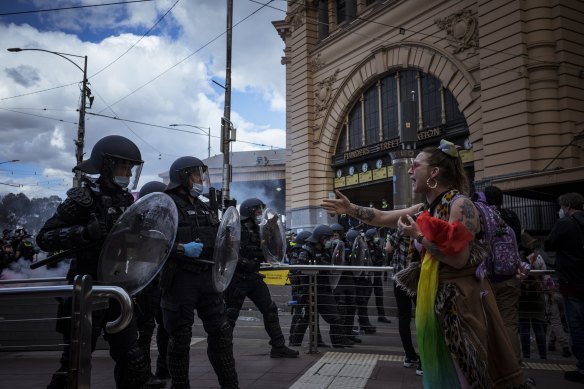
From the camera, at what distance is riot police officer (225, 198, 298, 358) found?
6.00m

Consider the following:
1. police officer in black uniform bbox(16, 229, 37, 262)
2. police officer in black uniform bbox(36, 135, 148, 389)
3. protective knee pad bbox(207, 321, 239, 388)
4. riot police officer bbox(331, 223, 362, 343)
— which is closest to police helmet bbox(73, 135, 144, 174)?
police officer in black uniform bbox(36, 135, 148, 389)

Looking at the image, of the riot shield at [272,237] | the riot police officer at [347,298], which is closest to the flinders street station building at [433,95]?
the riot police officer at [347,298]

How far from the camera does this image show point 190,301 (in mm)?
3938

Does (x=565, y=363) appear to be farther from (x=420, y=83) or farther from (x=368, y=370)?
(x=420, y=83)

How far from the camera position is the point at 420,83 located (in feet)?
65.7

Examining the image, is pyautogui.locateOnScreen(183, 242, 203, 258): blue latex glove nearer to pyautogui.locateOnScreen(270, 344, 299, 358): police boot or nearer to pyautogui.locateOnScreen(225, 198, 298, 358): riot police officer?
pyautogui.locateOnScreen(225, 198, 298, 358): riot police officer

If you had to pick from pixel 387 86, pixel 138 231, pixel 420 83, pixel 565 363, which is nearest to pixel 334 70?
pixel 387 86

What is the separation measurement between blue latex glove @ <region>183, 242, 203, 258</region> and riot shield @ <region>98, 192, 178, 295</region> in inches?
10.3

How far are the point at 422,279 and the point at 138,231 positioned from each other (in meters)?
2.12

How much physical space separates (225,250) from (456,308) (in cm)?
228


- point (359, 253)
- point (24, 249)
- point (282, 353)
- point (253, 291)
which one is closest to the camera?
point (282, 353)

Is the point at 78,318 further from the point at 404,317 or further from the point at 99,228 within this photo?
the point at 404,317

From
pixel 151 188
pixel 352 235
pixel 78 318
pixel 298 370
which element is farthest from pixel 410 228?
pixel 352 235

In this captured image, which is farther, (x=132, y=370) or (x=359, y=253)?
(x=359, y=253)
